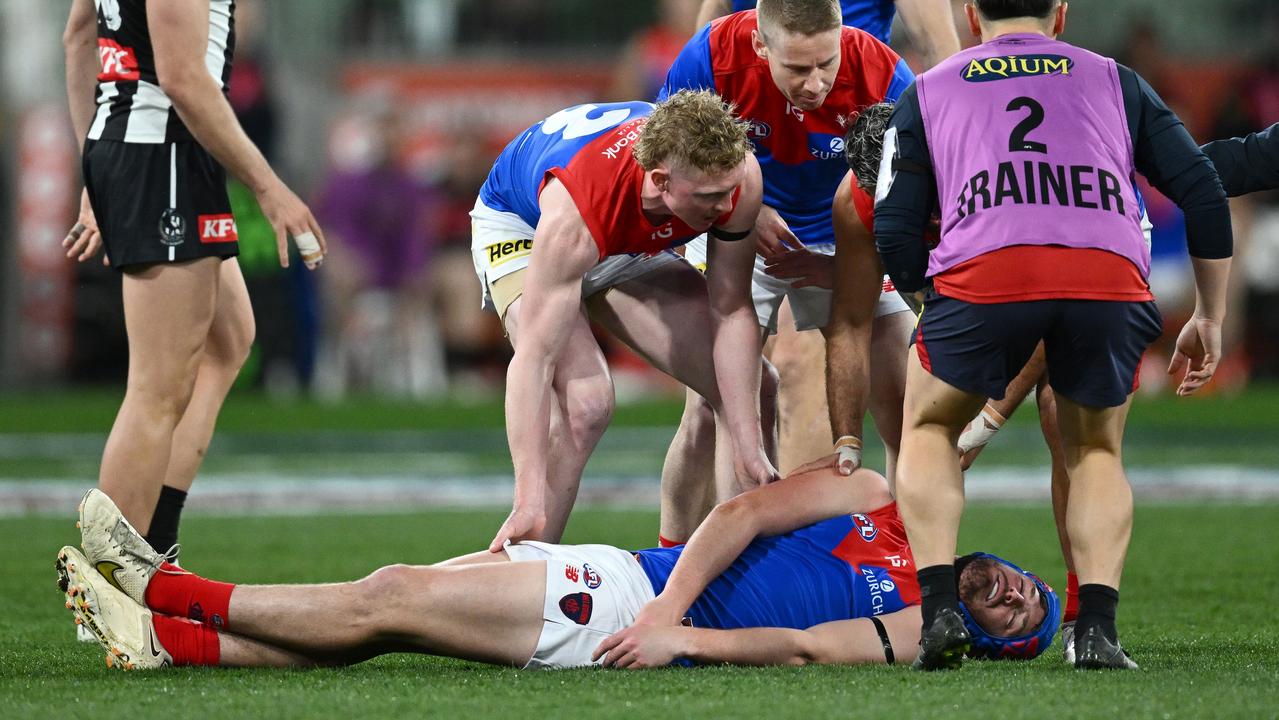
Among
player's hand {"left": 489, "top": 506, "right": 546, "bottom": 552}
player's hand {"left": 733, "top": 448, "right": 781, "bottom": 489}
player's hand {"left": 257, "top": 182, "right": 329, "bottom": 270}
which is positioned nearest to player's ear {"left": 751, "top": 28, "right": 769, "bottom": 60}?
player's hand {"left": 733, "top": 448, "right": 781, "bottom": 489}

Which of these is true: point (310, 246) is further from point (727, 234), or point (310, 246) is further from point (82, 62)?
point (727, 234)

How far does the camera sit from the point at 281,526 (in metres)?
7.97

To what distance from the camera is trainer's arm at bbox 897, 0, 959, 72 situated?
570 centimetres

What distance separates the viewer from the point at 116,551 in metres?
4.25

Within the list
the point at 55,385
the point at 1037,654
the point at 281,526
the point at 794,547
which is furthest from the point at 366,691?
the point at 55,385

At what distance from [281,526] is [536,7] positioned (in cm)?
873

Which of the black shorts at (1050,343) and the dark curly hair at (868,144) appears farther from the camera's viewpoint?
the dark curly hair at (868,144)

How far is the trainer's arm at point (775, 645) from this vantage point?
Result: 4.13 metres

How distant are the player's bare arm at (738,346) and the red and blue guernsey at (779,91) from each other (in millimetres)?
501

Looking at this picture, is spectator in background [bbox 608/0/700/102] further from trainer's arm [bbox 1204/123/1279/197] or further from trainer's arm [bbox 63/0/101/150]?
trainer's arm [bbox 1204/123/1279/197]

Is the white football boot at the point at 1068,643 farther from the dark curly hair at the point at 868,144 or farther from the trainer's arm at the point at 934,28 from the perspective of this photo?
the trainer's arm at the point at 934,28

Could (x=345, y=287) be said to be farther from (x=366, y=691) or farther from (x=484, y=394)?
(x=366, y=691)

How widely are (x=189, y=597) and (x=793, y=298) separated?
2.41m

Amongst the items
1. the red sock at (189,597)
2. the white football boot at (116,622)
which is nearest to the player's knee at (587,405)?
the red sock at (189,597)
